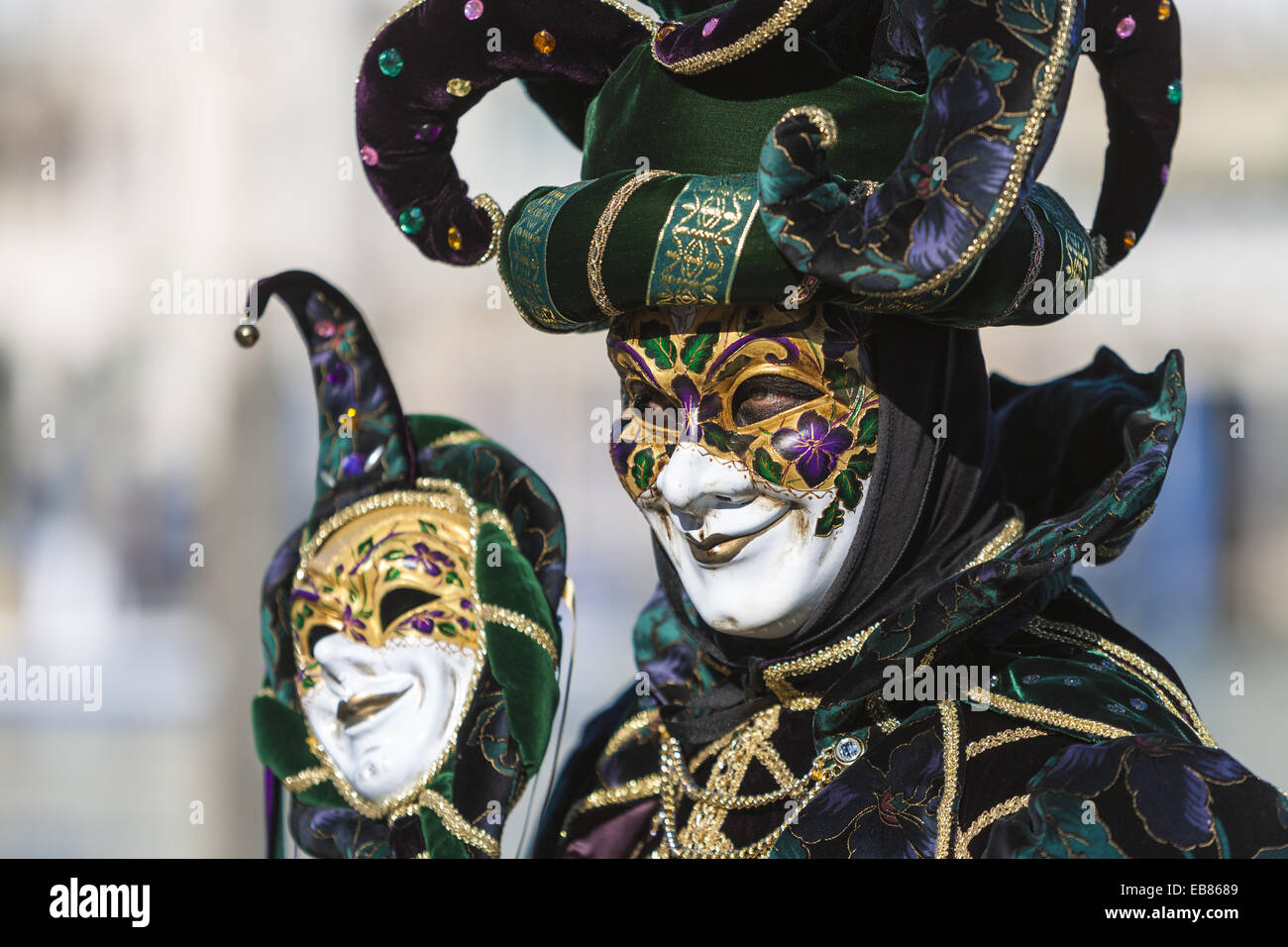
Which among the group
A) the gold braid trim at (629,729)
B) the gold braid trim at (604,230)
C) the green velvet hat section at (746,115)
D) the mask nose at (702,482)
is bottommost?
the gold braid trim at (629,729)

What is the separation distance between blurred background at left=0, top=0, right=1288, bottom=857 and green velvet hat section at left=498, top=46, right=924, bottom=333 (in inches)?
129

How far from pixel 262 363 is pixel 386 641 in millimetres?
3835

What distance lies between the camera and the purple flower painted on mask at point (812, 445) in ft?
3.84

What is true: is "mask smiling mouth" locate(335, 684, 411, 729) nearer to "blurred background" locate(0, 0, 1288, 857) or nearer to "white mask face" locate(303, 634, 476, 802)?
"white mask face" locate(303, 634, 476, 802)

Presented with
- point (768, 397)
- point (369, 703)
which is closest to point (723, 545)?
point (768, 397)

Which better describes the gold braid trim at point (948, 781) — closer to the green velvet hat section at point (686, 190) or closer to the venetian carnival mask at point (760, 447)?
the venetian carnival mask at point (760, 447)

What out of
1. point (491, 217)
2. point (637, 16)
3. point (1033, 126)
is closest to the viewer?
point (1033, 126)

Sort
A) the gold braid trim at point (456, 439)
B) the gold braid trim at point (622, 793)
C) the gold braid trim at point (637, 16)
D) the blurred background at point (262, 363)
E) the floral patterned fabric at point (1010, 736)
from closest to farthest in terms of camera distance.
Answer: the floral patterned fabric at point (1010, 736) → the gold braid trim at point (637, 16) → the gold braid trim at point (622, 793) → the gold braid trim at point (456, 439) → the blurred background at point (262, 363)

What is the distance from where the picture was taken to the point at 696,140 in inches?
47.3

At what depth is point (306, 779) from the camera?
1.50m

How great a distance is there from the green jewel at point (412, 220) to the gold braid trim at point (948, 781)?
725mm

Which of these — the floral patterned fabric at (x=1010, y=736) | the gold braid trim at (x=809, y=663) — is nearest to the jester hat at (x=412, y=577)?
the floral patterned fabric at (x=1010, y=736)

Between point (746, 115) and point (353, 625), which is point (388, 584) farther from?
point (746, 115)
